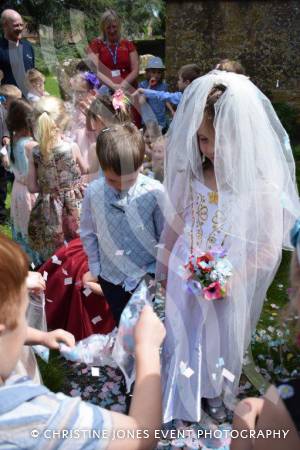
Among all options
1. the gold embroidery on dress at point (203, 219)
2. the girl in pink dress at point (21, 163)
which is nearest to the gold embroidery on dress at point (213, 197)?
the gold embroidery on dress at point (203, 219)

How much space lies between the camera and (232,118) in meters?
2.21

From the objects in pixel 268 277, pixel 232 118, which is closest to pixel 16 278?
pixel 232 118

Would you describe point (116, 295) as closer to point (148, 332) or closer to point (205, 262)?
point (205, 262)

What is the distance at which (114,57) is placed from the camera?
6012 millimetres

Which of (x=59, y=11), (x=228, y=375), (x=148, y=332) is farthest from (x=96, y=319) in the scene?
(x=59, y=11)

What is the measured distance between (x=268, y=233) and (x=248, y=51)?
801cm

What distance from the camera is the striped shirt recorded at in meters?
1.04

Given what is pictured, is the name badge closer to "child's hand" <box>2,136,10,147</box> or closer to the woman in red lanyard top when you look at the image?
the woman in red lanyard top

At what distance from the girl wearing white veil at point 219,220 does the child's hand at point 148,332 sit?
1058 mm

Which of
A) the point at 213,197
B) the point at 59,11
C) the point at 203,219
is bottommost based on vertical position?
the point at 203,219

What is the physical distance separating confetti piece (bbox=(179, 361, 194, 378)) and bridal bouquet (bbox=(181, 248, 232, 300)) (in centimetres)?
41

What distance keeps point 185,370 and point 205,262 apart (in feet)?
1.97

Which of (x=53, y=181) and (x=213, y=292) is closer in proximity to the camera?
(x=213, y=292)

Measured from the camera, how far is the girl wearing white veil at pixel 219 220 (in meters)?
2.26
